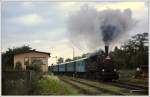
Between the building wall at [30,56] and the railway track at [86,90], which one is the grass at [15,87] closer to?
the building wall at [30,56]

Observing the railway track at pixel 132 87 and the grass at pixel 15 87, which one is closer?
the grass at pixel 15 87

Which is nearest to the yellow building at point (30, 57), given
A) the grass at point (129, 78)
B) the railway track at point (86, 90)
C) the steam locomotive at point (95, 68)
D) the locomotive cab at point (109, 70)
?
the railway track at point (86, 90)

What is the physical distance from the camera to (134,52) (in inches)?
557

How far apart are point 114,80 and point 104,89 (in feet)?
7.49

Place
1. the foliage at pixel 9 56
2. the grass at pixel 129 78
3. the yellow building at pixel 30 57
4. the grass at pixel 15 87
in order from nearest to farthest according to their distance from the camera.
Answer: the grass at pixel 15 87
the foliage at pixel 9 56
the yellow building at pixel 30 57
the grass at pixel 129 78

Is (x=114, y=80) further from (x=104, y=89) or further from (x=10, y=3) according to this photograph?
(x=10, y=3)

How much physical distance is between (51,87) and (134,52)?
114 inches

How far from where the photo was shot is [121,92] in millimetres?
13062

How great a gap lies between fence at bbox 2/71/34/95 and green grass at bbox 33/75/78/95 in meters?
0.28

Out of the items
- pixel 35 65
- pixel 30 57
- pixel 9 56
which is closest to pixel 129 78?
pixel 35 65

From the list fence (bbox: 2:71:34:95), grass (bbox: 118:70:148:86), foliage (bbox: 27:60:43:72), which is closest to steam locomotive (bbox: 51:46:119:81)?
grass (bbox: 118:70:148:86)

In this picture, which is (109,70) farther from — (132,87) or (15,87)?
(15,87)

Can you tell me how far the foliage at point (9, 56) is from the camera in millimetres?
12900

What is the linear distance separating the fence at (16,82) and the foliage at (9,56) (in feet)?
0.72
